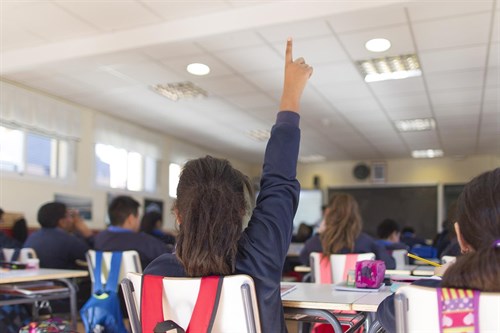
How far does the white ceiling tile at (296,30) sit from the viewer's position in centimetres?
404

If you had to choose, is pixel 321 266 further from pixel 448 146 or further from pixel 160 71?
pixel 448 146

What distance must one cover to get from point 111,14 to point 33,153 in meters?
2.86

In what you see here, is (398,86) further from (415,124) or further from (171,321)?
(171,321)

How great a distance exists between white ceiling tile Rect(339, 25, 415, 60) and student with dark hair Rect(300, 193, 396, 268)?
58.5 inches

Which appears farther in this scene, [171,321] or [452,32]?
[452,32]

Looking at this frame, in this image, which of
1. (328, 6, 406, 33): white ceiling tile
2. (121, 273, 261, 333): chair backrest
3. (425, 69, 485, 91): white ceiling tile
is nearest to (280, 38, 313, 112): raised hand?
(121, 273, 261, 333): chair backrest

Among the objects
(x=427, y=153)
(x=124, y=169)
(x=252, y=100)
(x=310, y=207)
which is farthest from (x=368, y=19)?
(x=310, y=207)

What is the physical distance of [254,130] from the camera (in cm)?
829

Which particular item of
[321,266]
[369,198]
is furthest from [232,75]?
[369,198]

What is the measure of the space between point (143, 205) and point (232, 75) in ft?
11.9

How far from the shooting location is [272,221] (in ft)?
4.58

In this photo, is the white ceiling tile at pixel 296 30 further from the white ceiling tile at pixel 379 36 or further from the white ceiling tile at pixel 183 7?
the white ceiling tile at pixel 183 7

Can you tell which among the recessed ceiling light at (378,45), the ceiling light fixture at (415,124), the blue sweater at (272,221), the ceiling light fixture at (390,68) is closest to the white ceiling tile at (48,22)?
the recessed ceiling light at (378,45)

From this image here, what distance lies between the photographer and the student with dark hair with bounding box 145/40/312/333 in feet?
4.58
